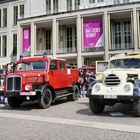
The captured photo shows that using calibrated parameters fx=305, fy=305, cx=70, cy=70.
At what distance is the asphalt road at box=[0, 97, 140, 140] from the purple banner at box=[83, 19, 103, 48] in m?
24.1

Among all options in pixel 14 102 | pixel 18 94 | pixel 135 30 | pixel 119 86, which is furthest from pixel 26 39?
pixel 119 86

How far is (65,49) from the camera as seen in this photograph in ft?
133

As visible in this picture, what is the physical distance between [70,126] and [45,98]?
459cm

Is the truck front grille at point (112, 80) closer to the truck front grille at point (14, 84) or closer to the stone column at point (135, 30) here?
the truck front grille at point (14, 84)

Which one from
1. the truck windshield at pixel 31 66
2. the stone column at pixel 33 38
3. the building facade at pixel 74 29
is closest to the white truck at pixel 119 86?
the truck windshield at pixel 31 66

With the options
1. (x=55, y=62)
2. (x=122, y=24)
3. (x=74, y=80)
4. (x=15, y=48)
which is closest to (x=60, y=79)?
(x=55, y=62)

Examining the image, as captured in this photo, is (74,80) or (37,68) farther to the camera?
(74,80)

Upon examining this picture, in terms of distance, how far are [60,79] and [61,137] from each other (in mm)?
7590

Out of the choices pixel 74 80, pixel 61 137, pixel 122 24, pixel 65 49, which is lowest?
pixel 61 137

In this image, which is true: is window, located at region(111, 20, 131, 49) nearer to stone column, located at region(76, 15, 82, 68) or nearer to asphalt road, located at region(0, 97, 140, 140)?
stone column, located at region(76, 15, 82, 68)

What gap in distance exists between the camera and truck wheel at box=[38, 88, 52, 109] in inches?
525

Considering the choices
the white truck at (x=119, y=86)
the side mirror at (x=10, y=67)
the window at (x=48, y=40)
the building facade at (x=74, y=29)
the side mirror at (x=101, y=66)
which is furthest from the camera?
the window at (x=48, y=40)

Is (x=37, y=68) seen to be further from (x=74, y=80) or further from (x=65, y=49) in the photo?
(x=65, y=49)

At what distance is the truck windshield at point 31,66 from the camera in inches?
563
